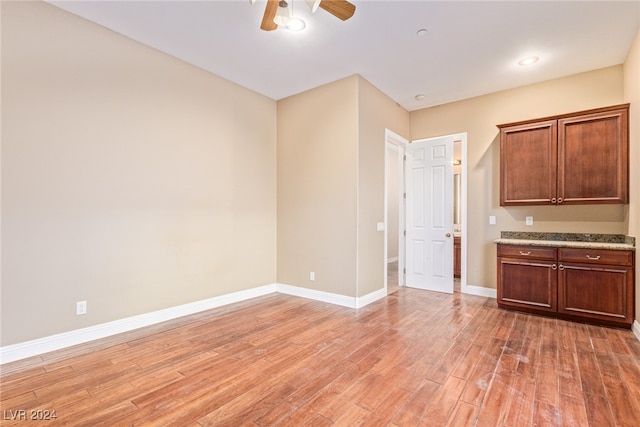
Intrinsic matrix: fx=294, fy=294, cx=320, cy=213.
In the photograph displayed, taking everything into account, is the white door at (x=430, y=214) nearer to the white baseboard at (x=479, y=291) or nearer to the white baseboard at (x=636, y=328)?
the white baseboard at (x=479, y=291)

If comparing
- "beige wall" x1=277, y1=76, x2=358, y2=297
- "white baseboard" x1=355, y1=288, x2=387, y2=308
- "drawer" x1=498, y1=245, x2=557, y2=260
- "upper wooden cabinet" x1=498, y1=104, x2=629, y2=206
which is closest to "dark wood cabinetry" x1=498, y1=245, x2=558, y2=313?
"drawer" x1=498, y1=245, x2=557, y2=260

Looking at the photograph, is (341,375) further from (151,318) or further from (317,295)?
(151,318)

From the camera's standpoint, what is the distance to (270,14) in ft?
8.16

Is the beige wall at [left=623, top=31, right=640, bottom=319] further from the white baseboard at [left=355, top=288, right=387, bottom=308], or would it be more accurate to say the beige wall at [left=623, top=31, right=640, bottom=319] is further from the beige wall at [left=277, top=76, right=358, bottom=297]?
the beige wall at [left=277, top=76, right=358, bottom=297]

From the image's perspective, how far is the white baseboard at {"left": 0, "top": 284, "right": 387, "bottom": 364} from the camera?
8.49 ft

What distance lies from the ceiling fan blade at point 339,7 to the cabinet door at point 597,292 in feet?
12.3

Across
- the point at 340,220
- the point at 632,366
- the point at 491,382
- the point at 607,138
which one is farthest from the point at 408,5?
the point at 632,366

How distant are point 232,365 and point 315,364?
0.70 meters

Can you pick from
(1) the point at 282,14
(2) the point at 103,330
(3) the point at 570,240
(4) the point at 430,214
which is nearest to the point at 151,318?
(2) the point at 103,330

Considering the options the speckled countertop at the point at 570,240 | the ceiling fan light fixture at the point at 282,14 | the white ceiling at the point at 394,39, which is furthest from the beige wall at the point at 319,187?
the speckled countertop at the point at 570,240

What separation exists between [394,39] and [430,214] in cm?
281

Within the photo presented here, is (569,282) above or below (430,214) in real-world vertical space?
below

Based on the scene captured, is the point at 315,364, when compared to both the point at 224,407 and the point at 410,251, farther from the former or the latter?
the point at 410,251

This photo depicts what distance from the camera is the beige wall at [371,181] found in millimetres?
4078
